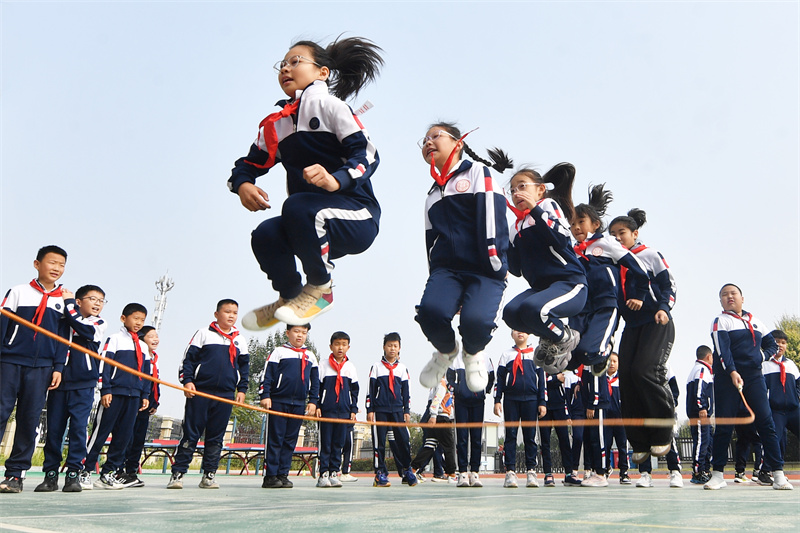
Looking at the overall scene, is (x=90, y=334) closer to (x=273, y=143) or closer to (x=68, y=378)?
(x=68, y=378)

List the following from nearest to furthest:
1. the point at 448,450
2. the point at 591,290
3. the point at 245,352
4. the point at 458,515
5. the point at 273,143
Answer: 1. the point at 273,143
2. the point at 458,515
3. the point at 591,290
4. the point at 245,352
5. the point at 448,450

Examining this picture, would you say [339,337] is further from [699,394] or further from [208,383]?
[699,394]

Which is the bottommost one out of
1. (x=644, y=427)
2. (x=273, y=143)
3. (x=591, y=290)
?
(x=644, y=427)

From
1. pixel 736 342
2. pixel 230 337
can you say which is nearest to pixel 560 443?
pixel 736 342

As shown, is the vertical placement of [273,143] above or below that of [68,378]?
above

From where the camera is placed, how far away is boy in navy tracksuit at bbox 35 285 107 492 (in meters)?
6.91

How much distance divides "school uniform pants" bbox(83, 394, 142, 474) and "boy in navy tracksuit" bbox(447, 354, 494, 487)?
425 cm

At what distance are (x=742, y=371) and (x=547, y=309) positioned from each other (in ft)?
17.6

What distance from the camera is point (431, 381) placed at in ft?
14.3

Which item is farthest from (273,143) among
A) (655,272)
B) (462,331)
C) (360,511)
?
(655,272)

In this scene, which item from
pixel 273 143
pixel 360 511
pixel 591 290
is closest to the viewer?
pixel 273 143

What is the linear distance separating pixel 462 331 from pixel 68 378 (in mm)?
5293

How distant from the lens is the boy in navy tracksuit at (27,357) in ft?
20.7

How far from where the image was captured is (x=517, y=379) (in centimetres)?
913
